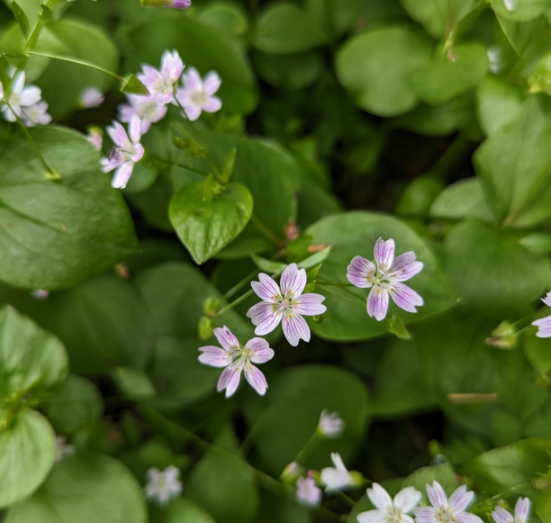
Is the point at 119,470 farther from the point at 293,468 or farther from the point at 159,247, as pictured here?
the point at 159,247

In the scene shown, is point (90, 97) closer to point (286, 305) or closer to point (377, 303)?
point (286, 305)

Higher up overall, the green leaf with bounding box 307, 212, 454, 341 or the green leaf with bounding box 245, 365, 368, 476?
the green leaf with bounding box 307, 212, 454, 341

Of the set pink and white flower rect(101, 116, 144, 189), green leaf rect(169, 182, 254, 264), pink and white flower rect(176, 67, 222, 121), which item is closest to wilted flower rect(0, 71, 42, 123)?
pink and white flower rect(101, 116, 144, 189)

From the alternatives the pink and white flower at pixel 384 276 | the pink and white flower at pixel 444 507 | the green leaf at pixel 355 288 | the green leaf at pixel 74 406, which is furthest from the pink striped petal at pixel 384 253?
the green leaf at pixel 74 406

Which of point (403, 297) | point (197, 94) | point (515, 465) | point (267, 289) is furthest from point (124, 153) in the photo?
point (515, 465)

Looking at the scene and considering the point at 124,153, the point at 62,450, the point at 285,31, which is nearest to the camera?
the point at 124,153

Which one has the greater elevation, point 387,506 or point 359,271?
point 359,271

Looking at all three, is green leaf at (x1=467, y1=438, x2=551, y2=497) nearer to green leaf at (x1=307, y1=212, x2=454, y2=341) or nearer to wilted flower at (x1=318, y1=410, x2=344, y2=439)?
green leaf at (x1=307, y1=212, x2=454, y2=341)
